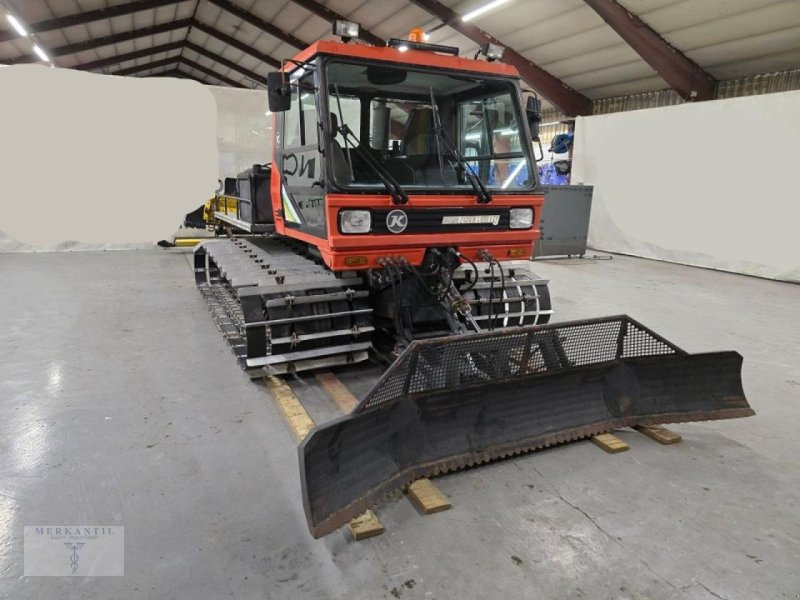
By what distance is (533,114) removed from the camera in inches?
145

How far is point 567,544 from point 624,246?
31.2 ft

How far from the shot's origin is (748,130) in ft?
27.2

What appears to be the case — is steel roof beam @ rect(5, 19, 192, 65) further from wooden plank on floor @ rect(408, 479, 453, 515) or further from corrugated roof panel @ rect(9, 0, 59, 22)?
wooden plank on floor @ rect(408, 479, 453, 515)

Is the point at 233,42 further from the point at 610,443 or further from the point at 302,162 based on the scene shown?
the point at 610,443

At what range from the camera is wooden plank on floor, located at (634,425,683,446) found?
9.32 ft

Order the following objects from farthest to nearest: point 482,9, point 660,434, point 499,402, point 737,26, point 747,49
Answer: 1. point 482,9
2. point 747,49
3. point 737,26
4. point 660,434
5. point 499,402

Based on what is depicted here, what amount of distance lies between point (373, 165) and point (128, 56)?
18844 millimetres

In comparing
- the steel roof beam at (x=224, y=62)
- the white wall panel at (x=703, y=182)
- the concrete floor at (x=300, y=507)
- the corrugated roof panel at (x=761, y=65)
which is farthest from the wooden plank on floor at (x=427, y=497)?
the steel roof beam at (x=224, y=62)

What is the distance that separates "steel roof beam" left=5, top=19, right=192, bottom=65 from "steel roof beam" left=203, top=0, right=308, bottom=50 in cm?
252

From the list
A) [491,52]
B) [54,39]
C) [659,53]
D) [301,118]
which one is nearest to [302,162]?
[301,118]

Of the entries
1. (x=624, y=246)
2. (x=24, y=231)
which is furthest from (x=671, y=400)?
(x=24, y=231)

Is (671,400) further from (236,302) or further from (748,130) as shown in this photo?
(748,130)

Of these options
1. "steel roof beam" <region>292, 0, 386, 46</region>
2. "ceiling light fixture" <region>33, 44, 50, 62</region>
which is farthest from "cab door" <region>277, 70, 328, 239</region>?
"ceiling light fixture" <region>33, 44, 50, 62</region>

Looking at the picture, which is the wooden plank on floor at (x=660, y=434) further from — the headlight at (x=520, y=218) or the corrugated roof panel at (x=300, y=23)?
the corrugated roof panel at (x=300, y=23)
